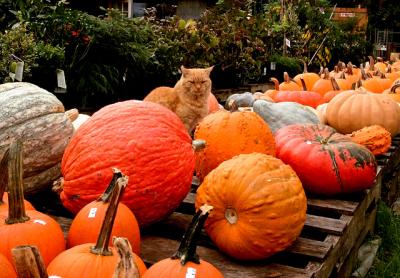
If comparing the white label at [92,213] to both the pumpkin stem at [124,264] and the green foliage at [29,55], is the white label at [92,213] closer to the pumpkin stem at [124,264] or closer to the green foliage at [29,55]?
the pumpkin stem at [124,264]

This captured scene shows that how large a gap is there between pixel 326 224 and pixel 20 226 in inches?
51.6

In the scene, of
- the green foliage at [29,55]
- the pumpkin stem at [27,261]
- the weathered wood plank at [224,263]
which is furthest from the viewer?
the green foliage at [29,55]

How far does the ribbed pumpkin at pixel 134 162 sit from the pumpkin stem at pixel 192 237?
65cm

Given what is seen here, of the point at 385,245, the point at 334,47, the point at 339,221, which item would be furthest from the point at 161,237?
the point at 334,47

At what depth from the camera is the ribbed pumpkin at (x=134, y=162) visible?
193 centimetres

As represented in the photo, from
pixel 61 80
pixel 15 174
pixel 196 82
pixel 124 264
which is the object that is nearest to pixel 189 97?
pixel 196 82

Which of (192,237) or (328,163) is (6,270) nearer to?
(192,237)

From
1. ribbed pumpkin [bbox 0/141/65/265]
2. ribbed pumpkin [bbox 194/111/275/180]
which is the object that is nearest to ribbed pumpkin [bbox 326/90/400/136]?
ribbed pumpkin [bbox 194/111/275/180]

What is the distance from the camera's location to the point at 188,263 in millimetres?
1312

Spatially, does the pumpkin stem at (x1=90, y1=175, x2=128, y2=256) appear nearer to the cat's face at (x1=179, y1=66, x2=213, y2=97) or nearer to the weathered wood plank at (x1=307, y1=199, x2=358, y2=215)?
the weathered wood plank at (x1=307, y1=199, x2=358, y2=215)

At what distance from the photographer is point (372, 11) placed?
19.0m

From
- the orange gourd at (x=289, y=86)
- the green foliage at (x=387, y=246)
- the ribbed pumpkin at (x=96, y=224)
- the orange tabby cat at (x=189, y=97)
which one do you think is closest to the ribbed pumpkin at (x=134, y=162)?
the ribbed pumpkin at (x=96, y=224)

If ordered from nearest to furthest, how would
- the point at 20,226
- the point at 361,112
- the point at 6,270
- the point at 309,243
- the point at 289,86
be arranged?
the point at 6,270 < the point at 20,226 < the point at 309,243 < the point at 361,112 < the point at 289,86

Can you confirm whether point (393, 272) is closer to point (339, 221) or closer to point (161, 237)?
point (339, 221)
